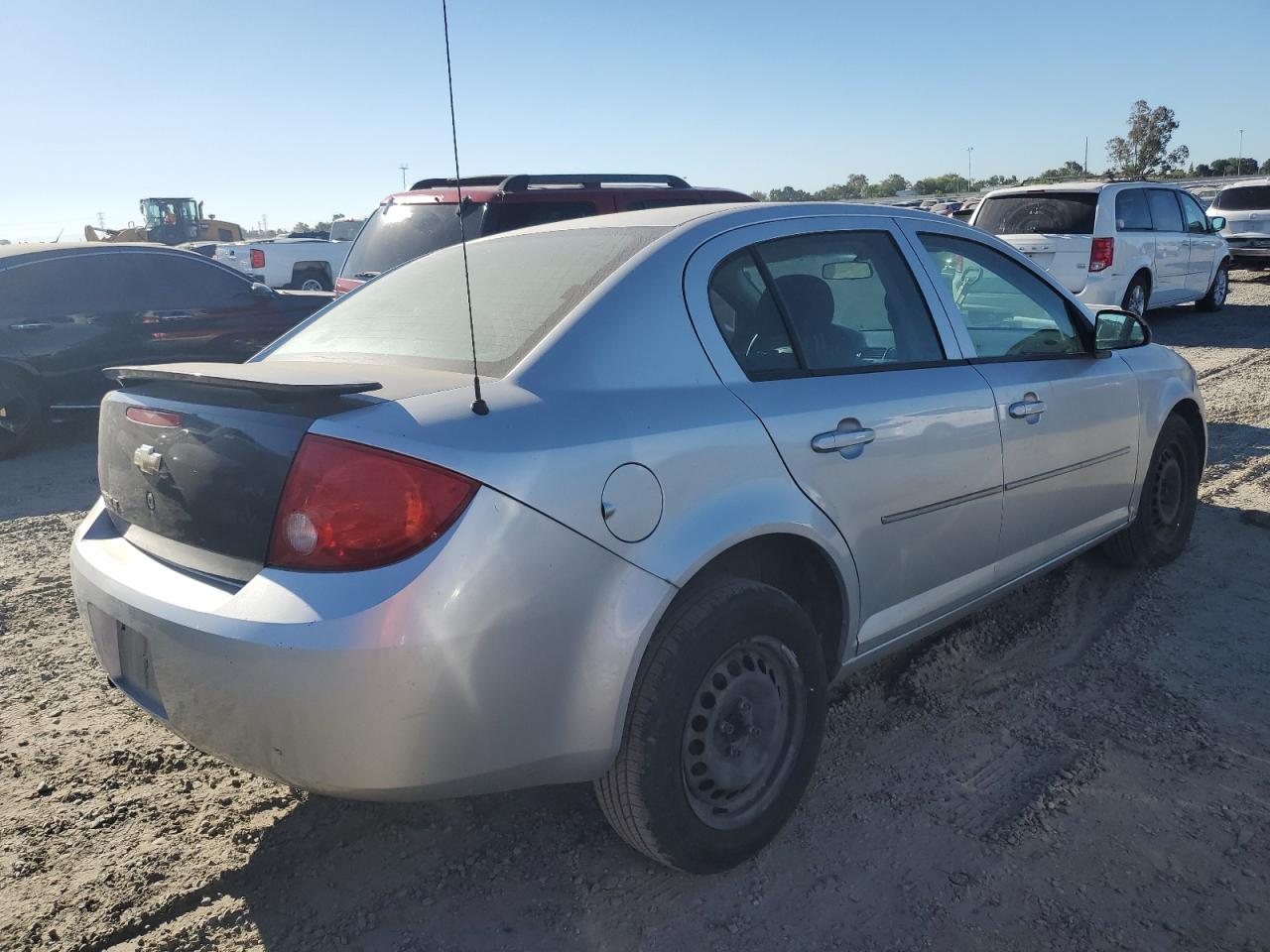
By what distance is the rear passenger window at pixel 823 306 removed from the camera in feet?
9.42

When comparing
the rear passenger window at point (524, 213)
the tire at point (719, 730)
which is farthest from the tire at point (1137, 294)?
the tire at point (719, 730)

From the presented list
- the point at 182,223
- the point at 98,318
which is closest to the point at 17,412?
the point at 98,318

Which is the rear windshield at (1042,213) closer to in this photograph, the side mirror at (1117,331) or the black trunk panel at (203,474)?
the side mirror at (1117,331)

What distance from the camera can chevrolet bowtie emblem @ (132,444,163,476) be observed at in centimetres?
256

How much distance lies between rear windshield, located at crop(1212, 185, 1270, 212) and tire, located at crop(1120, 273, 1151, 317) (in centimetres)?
748

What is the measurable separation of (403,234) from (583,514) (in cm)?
585

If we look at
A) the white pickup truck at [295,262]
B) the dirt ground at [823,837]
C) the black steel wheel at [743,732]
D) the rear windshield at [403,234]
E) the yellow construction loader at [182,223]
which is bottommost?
the dirt ground at [823,837]

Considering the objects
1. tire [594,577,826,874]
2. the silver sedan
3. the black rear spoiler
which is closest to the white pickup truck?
the silver sedan

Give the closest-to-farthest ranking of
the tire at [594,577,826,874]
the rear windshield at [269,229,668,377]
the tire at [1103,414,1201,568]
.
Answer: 1. the tire at [594,577,826,874]
2. the rear windshield at [269,229,668,377]
3. the tire at [1103,414,1201,568]

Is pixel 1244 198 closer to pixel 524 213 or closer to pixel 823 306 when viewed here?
pixel 524 213

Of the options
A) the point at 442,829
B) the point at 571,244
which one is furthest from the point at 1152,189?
the point at 442,829

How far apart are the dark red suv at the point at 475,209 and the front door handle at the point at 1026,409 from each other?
382 cm

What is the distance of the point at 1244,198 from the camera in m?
18.5

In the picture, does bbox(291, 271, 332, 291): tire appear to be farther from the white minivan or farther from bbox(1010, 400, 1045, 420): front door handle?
bbox(1010, 400, 1045, 420): front door handle
